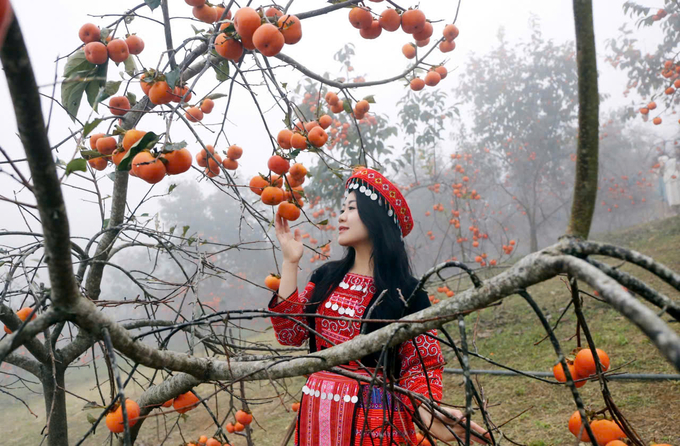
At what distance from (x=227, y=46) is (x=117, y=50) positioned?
0.55 meters

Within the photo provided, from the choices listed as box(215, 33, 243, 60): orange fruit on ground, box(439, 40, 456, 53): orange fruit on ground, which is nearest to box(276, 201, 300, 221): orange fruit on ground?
box(215, 33, 243, 60): orange fruit on ground

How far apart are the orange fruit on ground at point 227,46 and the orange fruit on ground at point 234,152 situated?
2.33 ft

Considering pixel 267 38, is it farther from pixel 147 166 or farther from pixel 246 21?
pixel 147 166

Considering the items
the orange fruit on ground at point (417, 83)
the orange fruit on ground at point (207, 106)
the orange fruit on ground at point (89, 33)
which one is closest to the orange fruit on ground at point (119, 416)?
the orange fruit on ground at point (89, 33)

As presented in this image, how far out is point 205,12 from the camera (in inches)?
68.9

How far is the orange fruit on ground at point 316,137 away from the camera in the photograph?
1694 mm

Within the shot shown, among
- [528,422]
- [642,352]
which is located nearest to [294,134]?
[528,422]

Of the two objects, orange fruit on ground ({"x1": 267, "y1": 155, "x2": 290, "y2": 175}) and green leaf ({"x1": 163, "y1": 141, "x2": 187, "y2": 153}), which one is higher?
orange fruit on ground ({"x1": 267, "y1": 155, "x2": 290, "y2": 175})

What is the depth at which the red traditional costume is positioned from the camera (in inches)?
58.4

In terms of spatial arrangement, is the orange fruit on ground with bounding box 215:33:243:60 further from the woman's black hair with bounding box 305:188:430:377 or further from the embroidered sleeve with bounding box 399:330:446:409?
the embroidered sleeve with bounding box 399:330:446:409

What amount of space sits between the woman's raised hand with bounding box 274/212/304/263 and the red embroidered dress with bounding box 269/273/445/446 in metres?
0.15

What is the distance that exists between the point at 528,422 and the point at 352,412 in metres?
2.07

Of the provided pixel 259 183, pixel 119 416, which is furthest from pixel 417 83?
pixel 119 416

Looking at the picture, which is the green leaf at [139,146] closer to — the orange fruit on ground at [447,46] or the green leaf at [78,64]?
the green leaf at [78,64]
